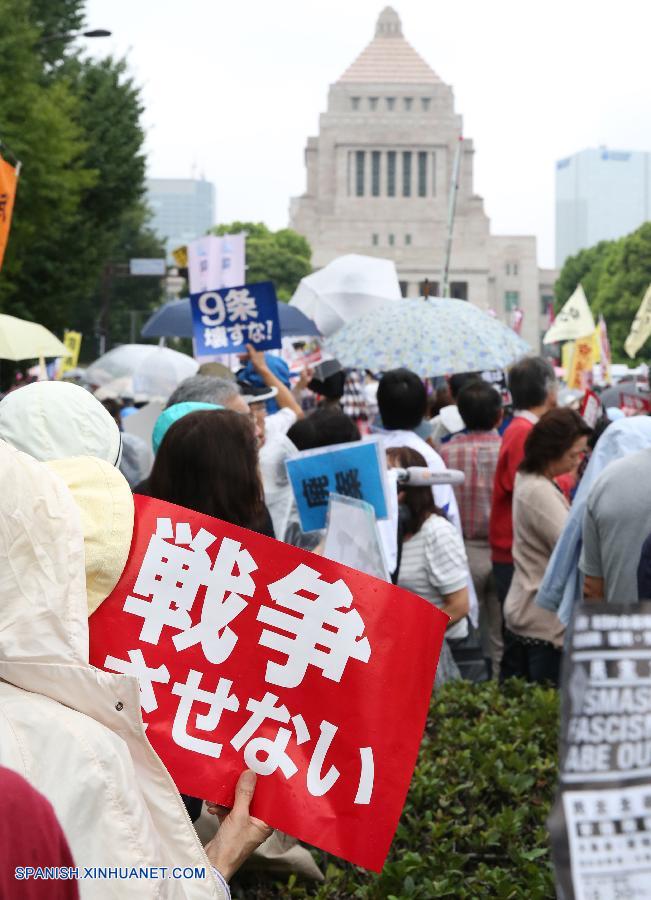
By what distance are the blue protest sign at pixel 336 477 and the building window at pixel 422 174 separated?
306 ft

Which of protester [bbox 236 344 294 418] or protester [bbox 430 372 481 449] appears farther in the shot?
protester [bbox 430 372 481 449]

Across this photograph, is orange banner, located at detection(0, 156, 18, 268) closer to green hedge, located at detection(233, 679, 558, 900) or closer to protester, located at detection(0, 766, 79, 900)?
green hedge, located at detection(233, 679, 558, 900)

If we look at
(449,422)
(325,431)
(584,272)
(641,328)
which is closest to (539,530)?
(325,431)

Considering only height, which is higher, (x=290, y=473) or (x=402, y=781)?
(x=290, y=473)

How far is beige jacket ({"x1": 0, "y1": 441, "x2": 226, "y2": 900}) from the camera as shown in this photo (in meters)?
1.37

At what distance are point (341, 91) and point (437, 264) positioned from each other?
20405 mm

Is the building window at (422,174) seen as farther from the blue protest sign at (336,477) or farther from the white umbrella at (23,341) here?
the blue protest sign at (336,477)

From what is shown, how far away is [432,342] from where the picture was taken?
23.3 ft

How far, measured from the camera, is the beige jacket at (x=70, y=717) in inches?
53.8

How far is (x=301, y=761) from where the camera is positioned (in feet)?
6.57

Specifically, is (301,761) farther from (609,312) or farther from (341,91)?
(341,91)

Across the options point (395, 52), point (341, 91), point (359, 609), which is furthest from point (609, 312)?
point (359, 609)

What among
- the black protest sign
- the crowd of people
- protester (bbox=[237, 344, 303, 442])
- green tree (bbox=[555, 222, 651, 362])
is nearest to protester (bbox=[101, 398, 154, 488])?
the crowd of people

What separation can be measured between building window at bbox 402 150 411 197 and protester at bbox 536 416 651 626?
92722mm
